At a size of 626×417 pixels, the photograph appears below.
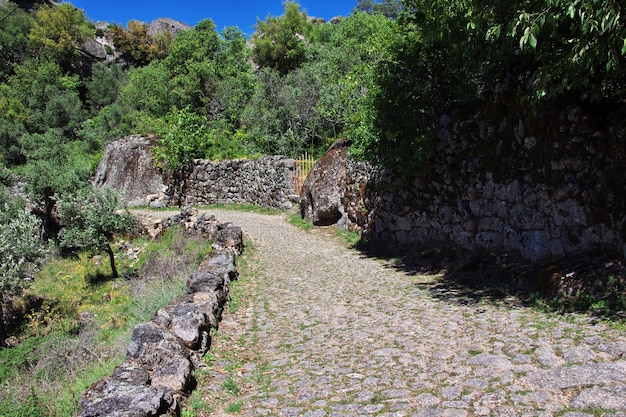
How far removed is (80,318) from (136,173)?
13.8 m

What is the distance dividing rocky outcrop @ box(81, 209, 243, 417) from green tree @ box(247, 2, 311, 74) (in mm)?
33441

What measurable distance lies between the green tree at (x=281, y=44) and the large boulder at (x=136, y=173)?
16414 mm

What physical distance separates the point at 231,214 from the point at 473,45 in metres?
13.5

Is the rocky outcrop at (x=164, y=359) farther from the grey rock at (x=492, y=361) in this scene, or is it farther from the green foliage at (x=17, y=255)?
the green foliage at (x=17, y=255)

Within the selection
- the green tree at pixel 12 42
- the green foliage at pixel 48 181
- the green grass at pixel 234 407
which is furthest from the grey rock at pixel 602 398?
the green tree at pixel 12 42

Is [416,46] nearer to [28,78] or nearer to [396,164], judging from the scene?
[396,164]

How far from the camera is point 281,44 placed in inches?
1539

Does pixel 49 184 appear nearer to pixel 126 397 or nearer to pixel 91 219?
pixel 91 219

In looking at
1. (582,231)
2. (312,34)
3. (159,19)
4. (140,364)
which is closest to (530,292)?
(582,231)

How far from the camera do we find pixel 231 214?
18859mm

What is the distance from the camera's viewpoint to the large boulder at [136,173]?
2409cm

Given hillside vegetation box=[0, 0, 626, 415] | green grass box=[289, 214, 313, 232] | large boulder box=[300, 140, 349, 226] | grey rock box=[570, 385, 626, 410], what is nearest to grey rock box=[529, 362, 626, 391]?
grey rock box=[570, 385, 626, 410]

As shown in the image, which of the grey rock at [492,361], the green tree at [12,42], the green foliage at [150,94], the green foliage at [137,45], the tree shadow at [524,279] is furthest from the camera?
the green foliage at [137,45]

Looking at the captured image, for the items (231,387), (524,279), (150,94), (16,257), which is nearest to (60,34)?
(150,94)
